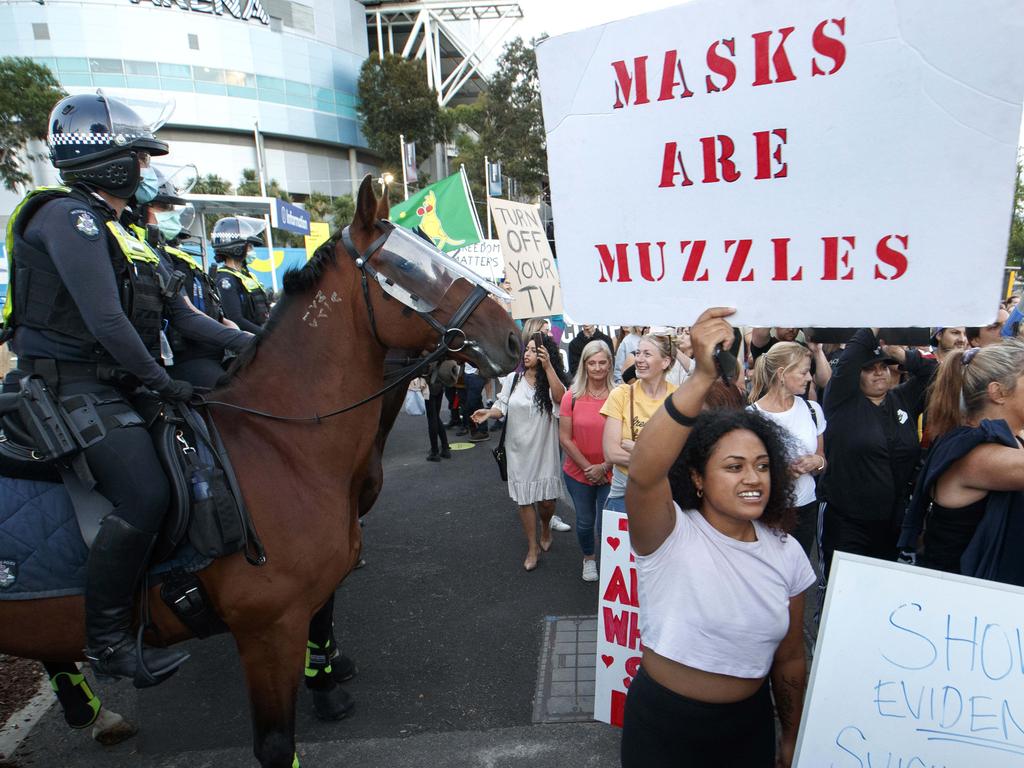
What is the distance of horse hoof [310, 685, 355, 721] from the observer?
3.62 meters

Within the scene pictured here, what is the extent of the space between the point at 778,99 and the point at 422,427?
10.9m

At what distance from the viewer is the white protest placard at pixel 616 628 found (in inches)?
129

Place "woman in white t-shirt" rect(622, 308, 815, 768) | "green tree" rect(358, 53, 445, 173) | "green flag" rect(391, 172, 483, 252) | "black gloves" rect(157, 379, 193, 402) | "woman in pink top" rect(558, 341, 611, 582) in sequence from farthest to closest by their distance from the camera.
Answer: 1. "green tree" rect(358, 53, 445, 173)
2. "green flag" rect(391, 172, 483, 252)
3. "woman in pink top" rect(558, 341, 611, 582)
4. "black gloves" rect(157, 379, 193, 402)
5. "woman in white t-shirt" rect(622, 308, 815, 768)

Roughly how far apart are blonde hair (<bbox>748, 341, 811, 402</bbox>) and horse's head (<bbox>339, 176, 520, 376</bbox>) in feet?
A: 7.75

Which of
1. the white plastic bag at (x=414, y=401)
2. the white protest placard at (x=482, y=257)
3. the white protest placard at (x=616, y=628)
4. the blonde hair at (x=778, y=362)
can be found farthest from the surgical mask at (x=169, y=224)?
the blonde hair at (x=778, y=362)

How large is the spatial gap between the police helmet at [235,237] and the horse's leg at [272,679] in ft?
17.9

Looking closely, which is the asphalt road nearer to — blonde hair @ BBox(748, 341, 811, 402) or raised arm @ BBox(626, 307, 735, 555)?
raised arm @ BBox(626, 307, 735, 555)

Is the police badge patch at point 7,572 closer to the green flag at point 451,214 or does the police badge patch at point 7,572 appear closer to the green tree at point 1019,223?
Result: the green flag at point 451,214

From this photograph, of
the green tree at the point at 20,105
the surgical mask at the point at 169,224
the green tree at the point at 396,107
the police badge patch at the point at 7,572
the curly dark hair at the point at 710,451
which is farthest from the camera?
the green tree at the point at 396,107

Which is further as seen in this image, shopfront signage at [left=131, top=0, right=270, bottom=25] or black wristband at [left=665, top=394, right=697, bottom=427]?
shopfront signage at [left=131, top=0, right=270, bottom=25]

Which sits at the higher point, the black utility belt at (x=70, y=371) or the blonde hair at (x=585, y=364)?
the black utility belt at (x=70, y=371)

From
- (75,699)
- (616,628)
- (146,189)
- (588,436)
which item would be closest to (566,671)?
(616,628)

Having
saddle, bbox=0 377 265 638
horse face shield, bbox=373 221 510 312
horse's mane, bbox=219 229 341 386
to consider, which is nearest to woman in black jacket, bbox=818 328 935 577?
horse face shield, bbox=373 221 510 312

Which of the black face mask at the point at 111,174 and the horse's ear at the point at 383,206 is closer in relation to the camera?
the black face mask at the point at 111,174
